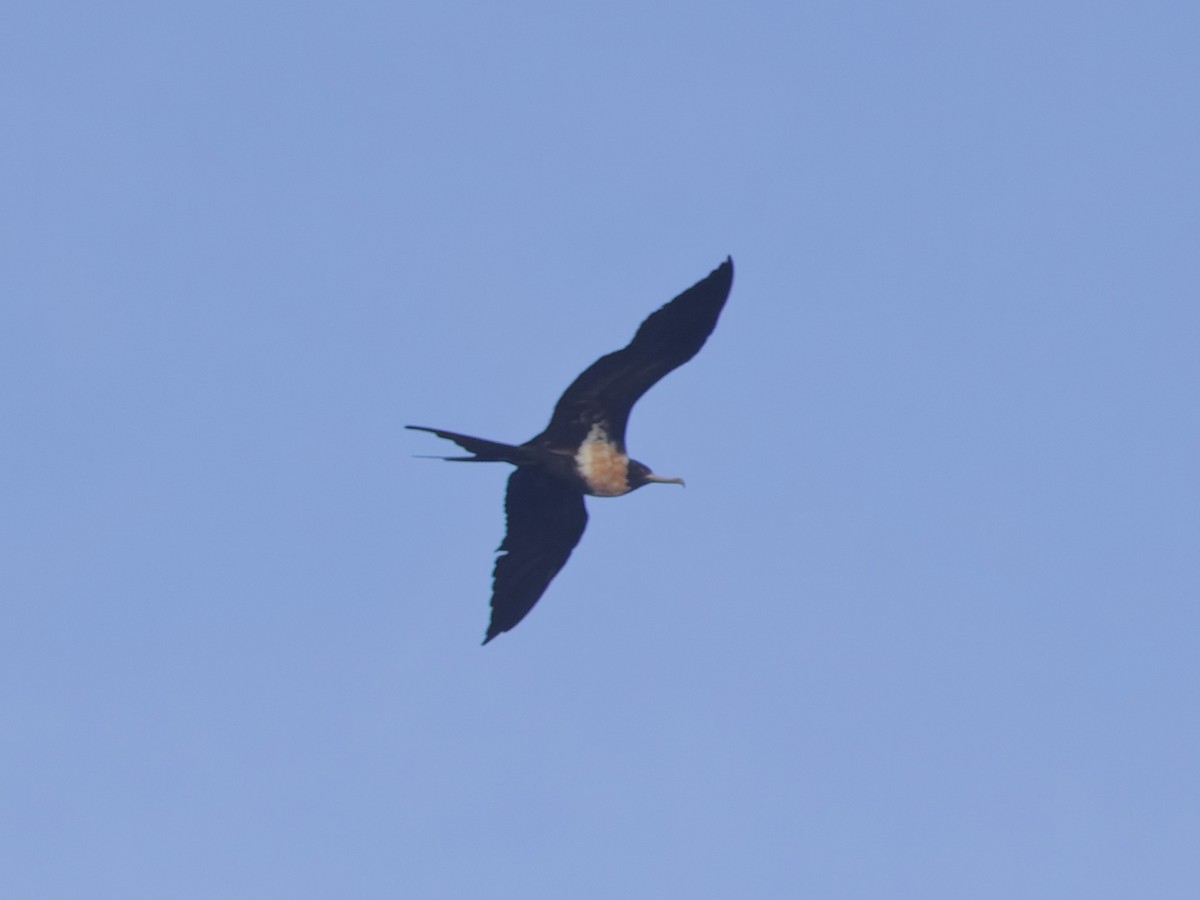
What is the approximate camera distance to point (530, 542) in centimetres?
1894

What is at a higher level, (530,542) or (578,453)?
(578,453)

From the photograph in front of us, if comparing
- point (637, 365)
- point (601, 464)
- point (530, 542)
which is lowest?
point (530, 542)

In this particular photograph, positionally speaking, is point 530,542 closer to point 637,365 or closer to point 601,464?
point 601,464

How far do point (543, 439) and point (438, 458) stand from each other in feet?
4.06

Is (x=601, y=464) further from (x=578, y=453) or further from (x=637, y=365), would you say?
(x=637, y=365)

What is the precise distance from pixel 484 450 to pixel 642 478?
5.84ft

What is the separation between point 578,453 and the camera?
18.4 m

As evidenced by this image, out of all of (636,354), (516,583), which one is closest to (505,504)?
(516,583)

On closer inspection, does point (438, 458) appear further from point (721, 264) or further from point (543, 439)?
point (721, 264)

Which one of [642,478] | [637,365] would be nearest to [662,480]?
[642,478]

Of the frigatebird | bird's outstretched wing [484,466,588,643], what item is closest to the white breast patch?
the frigatebird

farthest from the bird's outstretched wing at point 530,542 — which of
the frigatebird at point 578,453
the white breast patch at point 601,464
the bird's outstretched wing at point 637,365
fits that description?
the bird's outstretched wing at point 637,365

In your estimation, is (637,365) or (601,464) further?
(601,464)

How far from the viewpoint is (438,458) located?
1741 centimetres
